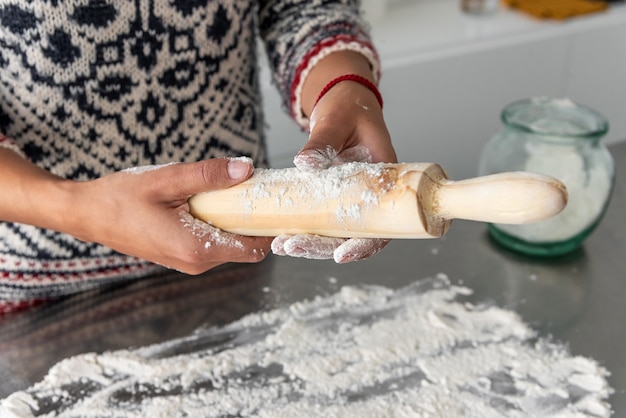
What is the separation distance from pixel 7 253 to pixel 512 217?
624 millimetres

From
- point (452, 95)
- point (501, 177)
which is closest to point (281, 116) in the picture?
point (452, 95)

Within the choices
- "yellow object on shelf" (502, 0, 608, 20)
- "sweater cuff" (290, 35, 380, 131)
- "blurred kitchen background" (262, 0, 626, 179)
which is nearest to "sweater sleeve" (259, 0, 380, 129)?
"sweater cuff" (290, 35, 380, 131)

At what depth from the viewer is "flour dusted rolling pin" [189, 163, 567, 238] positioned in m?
0.67

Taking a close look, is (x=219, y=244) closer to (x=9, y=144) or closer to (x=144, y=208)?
(x=144, y=208)

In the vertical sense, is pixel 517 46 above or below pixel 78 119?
below

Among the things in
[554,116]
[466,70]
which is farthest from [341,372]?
[466,70]

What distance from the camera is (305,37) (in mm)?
1023

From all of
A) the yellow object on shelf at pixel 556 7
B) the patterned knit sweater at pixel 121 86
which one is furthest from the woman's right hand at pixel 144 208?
the yellow object on shelf at pixel 556 7

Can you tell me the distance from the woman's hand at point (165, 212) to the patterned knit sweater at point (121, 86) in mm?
163

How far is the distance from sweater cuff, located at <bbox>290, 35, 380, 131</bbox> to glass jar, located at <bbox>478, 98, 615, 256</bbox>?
25cm

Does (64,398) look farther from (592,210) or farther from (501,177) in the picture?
(592,210)

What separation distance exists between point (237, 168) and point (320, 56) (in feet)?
0.92

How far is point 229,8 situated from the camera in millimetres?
972

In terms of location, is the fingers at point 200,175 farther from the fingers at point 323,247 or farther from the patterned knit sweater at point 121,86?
the patterned knit sweater at point 121,86
